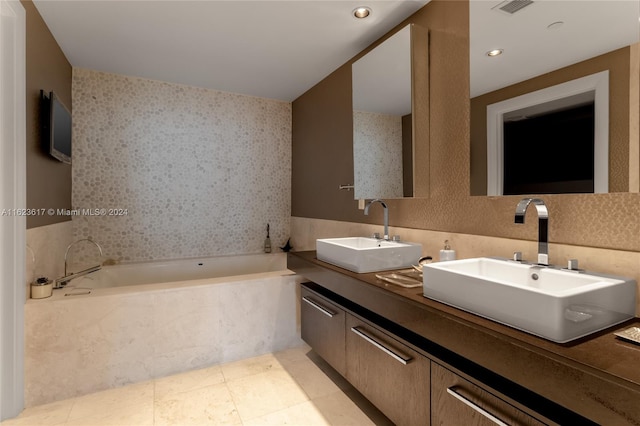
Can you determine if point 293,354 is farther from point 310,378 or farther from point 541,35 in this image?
point 541,35

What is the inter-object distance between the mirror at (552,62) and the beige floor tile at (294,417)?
153 cm

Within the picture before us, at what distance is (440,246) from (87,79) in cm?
335

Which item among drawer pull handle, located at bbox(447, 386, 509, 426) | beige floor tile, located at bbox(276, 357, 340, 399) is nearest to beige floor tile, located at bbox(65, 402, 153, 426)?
beige floor tile, located at bbox(276, 357, 340, 399)

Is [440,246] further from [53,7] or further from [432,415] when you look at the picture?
[53,7]

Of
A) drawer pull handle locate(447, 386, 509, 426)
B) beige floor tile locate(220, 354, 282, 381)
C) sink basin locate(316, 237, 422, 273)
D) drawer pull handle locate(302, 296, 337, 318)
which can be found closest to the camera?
drawer pull handle locate(447, 386, 509, 426)

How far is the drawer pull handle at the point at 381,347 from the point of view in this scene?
4.78 ft

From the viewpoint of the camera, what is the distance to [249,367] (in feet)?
8.23

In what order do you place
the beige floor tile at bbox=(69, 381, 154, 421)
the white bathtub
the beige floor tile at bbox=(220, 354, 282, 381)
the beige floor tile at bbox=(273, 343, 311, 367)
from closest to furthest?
the beige floor tile at bbox=(69, 381, 154, 421) → the beige floor tile at bbox=(220, 354, 282, 381) → the beige floor tile at bbox=(273, 343, 311, 367) → the white bathtub

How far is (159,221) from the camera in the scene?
340 cm

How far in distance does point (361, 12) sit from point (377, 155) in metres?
0.93

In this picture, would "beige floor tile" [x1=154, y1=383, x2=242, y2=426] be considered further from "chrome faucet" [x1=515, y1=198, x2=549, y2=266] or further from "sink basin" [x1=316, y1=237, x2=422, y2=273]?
"chrome faucet" [x1=515, y1=198, x2=549, y2=266]

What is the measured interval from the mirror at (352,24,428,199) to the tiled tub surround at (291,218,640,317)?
276 millimetres

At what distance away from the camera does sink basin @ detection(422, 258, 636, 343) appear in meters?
0.97

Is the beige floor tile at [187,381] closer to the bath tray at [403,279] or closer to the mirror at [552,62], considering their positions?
the bath tray at [403,279]
